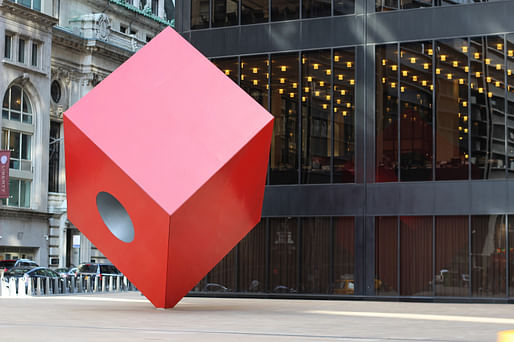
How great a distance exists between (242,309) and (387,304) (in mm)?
5762

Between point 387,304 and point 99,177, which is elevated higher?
point 99,177

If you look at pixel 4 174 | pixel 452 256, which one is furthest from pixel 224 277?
pixel 4 174

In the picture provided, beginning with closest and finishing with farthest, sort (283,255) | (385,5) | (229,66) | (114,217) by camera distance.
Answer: (114,217) < (385,5) < (283,255) < (229,66)

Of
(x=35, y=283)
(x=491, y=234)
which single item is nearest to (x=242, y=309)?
(x=491, y=234)

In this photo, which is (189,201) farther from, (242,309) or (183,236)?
(242,309)

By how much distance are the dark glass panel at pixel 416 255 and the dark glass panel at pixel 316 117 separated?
9.97 feet

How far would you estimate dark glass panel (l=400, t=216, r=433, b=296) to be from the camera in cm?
2753

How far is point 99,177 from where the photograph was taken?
18.1 metres

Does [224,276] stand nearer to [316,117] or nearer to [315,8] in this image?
[316,117]

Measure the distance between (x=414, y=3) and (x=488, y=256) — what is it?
819cm

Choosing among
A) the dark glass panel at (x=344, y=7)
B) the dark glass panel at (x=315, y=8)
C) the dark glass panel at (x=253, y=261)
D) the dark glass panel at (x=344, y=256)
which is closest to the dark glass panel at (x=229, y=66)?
the dark glass panel at (x=315, y=8)

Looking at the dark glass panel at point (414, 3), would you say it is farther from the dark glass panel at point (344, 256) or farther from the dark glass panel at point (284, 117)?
the dark glass panel at point (344, 256)

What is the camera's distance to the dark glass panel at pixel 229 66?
99.5 feet

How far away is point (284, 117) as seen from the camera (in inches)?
1161
